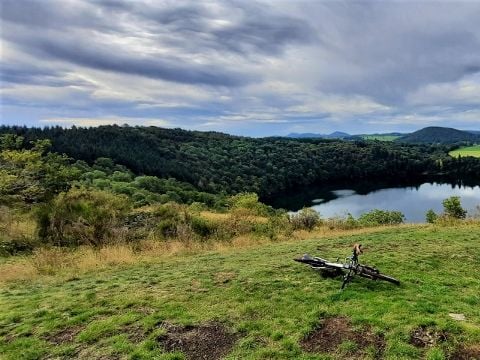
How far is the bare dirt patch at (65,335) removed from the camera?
7.41m

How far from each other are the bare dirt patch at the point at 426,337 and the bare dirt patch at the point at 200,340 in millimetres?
3068

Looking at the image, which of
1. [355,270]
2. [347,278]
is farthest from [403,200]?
[347,278]

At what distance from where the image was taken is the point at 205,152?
13788 cm

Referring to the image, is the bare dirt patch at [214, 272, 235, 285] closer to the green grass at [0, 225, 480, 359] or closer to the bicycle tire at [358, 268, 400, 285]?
the green grass at [0, 225, 480, 359]

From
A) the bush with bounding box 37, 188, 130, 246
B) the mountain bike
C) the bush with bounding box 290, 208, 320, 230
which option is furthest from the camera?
the bush with bounding box 290, 208, 320, 230

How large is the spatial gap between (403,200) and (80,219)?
95.5 m

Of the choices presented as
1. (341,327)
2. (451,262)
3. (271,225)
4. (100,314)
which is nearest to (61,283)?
(100,314)

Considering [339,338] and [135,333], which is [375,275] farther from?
[135,333]

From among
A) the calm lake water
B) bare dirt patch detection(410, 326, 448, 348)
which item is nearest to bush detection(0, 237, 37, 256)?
bare dirt patch detection(410, 326, 448, 348)

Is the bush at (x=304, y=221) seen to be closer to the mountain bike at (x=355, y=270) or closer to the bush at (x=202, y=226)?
the bush at (x=202, y=226)

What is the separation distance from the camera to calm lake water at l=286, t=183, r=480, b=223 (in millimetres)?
86062

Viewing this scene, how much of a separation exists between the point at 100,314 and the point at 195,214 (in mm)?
16199

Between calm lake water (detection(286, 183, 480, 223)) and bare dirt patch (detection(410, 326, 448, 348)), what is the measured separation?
72.9m

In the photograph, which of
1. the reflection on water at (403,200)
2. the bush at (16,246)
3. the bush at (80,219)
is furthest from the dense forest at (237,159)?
the bush at (16,246)
